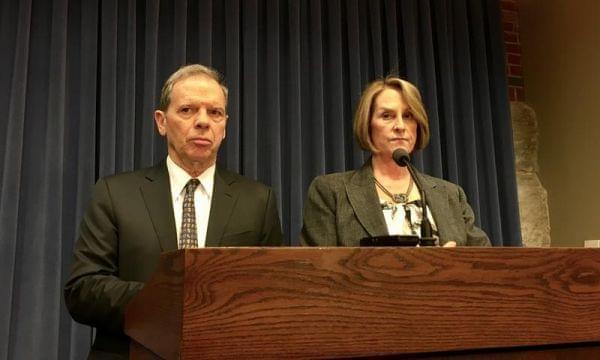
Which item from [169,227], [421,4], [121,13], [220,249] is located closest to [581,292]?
[220,249]

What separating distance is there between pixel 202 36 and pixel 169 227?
1136mm

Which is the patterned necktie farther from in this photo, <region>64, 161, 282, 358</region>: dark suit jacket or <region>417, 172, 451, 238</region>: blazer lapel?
<region>417, 172, 451, 238</region>: blazer lapel

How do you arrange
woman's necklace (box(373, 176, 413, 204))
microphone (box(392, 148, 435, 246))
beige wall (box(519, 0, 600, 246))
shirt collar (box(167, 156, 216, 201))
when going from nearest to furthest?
microphone (box(392, 148, 435, 246)) < shirt collar (box(167, 156, 216, 201)) < woman's necklace (box(373, 176, 413, 204)) < beige wall (box(519, 0, 600, 246))

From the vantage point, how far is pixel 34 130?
7.16ft

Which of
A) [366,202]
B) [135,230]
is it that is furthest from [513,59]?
[135,230]

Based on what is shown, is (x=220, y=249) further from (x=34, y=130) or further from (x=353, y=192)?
(x=34, y=130)

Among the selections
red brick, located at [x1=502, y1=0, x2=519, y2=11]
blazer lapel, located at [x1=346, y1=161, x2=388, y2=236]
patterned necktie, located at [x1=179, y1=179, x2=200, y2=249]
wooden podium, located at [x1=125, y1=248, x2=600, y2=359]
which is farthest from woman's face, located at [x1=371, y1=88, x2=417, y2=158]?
red brick, located at [x1=502, y1=0, x2=519, y2=11]

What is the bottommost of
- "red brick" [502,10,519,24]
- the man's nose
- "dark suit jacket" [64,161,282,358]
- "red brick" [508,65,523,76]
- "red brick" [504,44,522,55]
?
"dark suit jacket" [64,161,282,358]

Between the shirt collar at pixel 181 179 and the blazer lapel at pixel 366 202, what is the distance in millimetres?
436

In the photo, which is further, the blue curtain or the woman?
the blue curtain

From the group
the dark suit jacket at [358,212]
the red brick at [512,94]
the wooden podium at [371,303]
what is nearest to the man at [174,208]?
the dark suit jacket at [358,212]

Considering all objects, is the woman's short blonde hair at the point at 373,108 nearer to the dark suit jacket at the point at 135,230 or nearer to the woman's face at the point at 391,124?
the woman's face at the point at 391,124

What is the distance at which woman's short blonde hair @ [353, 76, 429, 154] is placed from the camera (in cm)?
193

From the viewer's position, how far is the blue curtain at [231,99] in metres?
2.11
